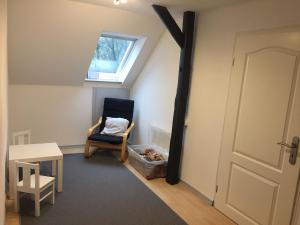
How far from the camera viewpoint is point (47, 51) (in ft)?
12.0

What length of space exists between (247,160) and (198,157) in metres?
0.76

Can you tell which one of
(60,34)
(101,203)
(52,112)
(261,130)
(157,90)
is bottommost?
(101,203)

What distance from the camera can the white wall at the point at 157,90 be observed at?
369 cm

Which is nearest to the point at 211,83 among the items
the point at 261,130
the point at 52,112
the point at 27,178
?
the point at 261,130

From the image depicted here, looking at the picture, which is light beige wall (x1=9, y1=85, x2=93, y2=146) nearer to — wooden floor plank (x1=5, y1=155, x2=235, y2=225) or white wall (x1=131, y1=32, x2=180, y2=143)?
white wall (x1=131, y1=32, x2=180, y2=143)

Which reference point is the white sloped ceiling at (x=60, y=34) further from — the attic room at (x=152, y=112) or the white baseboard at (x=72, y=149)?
the white baseboard at (x=72, y=149)

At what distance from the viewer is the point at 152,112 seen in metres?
4.23

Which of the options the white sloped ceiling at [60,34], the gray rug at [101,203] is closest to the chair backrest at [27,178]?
the gray rug at [101,203]

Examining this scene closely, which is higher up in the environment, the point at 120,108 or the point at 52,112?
the point at 120,108

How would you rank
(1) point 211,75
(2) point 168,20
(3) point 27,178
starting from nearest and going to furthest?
(3) point 27,178, (1) point 211,75, (2) point 168,20

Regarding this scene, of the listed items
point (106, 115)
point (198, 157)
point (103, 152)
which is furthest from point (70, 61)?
point (198, 157)

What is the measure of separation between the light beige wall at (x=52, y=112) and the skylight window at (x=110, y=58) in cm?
38

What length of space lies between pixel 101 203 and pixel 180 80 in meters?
1.75

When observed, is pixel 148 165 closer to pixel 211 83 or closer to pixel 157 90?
pixel 157 90
